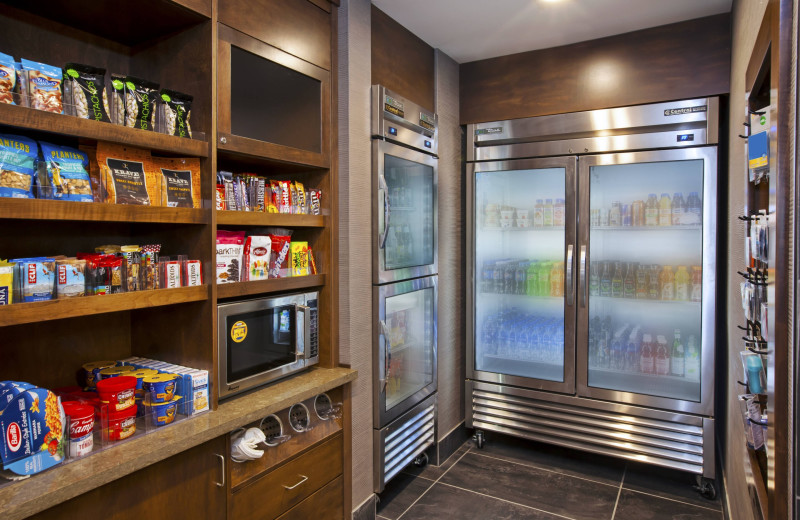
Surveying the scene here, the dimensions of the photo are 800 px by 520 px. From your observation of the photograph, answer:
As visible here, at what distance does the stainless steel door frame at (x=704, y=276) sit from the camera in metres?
2.75

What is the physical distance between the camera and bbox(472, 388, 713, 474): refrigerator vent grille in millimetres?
2840

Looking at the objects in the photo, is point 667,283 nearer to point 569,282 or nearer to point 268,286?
point 569,282

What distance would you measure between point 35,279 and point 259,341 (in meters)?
0.84

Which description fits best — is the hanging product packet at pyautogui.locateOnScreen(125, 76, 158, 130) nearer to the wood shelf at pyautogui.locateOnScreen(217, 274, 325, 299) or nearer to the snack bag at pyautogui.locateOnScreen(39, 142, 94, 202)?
the snack bag at pyautogui.locateOnScreen(39, 142, 94, 202)

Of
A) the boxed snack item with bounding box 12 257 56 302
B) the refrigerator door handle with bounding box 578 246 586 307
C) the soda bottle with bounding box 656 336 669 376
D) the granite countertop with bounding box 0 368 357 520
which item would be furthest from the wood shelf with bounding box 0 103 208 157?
the soda bottle with bounding box 656 336 669 376

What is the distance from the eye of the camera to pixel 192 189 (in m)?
1.79

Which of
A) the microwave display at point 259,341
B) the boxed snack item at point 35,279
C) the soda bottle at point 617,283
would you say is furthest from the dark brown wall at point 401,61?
the boxed snack item at point 35,279

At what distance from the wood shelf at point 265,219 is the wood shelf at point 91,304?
270mm

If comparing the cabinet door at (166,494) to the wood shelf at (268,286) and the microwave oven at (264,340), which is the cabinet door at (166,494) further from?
the wood shelf at (268,286)

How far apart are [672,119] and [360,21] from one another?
1824 millimetres

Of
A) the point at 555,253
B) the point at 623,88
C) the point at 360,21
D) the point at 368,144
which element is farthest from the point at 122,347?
the point at 623,88

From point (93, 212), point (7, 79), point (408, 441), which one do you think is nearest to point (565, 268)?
point (408, 441)

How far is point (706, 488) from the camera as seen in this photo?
109 inches

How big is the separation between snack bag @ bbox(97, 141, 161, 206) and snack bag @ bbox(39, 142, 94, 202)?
5 centimetres
